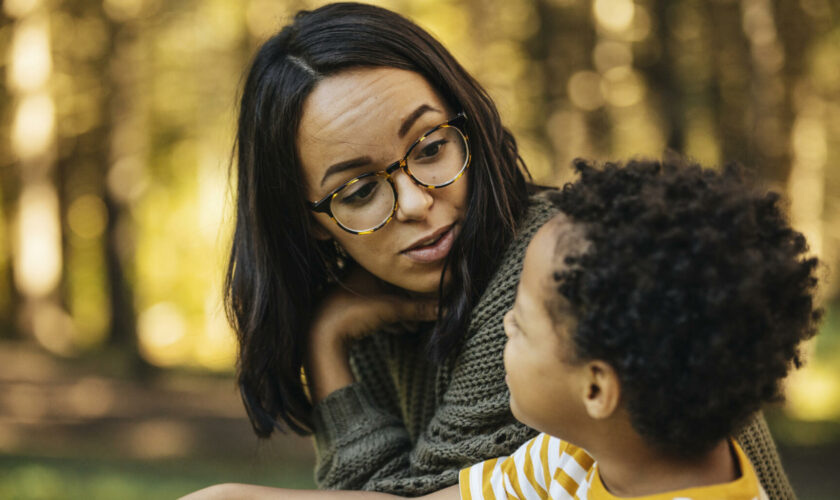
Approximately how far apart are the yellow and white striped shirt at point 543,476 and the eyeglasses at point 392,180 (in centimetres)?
64

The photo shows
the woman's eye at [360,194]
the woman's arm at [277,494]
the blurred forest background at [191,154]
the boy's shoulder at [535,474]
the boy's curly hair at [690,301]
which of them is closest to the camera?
the boy's curly hair at [690,301]

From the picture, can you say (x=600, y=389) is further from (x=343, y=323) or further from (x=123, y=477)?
(x=123, y=477)

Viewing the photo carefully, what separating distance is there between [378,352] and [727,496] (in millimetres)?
1325

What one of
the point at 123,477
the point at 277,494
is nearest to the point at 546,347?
the point at 277,494

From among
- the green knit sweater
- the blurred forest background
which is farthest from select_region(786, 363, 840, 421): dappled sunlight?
the green knit sweater

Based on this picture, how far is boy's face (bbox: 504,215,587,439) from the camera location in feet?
4.11

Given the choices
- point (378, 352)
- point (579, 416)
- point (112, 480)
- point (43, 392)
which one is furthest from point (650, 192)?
point (43, 392)

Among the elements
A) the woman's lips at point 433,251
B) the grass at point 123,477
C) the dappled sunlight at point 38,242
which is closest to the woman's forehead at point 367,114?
the woman's lips at point 433,251

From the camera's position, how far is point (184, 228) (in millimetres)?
10695

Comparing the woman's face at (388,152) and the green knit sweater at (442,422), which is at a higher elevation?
the woman's face at (388,152)

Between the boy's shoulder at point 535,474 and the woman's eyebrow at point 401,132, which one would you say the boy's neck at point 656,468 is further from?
the woman's eyebrow at point 401,132

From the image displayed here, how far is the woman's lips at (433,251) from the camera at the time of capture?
1.91 m

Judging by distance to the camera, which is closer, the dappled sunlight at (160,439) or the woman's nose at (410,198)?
the woman's nose at (410,198)

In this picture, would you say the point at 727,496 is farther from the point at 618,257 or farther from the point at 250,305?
the point at 250,305
